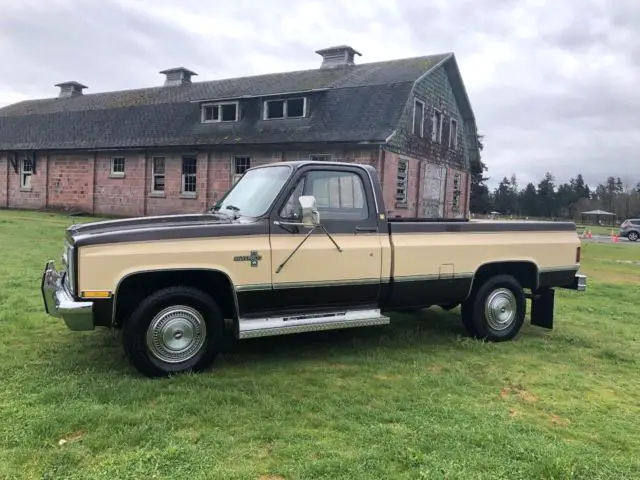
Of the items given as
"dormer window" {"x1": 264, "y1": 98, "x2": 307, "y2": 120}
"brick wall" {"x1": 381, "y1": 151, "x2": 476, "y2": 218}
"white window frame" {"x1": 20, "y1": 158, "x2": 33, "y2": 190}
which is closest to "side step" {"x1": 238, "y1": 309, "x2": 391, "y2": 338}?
"brick wall" {"x1": 381, "y1": 151, "x2": 476, "y2": 218}

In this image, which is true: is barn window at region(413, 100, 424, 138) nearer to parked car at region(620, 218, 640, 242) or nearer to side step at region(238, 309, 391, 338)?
parked car at region(620, 218, 640, 242)

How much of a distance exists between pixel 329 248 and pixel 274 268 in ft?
1.95

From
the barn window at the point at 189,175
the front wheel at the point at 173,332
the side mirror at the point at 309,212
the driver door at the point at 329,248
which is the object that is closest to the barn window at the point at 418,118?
the barn window at the point at 189,175

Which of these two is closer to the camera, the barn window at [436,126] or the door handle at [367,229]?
the door handle at [367,229]

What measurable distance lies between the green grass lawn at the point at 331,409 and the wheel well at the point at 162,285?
1.94 ft

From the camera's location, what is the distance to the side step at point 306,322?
5.03 m

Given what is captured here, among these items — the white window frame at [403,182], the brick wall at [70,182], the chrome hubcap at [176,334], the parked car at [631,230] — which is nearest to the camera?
the chrome hubcap at [176,334]

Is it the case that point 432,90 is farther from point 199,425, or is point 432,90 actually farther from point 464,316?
point 199,425

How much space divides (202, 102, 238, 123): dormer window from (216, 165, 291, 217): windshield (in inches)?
863

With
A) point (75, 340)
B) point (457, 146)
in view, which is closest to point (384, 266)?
point (75, 340)

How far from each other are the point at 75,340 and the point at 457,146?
2664 cm

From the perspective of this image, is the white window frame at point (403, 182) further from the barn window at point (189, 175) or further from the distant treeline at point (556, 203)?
the distant treeline at point (556, 203)

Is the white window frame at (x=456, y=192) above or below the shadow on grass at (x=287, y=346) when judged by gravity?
above

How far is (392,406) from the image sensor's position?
4352 mm
